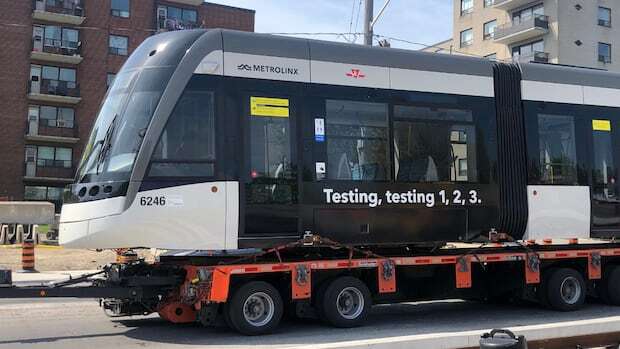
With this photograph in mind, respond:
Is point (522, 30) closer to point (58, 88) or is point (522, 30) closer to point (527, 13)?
point (527, 13)

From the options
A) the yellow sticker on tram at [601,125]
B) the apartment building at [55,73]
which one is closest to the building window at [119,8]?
the apartment building at [55,73]

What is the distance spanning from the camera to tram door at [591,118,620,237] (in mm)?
11172

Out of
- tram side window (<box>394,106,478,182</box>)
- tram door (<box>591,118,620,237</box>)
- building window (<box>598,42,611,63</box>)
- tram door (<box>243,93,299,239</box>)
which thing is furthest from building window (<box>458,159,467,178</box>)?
building window (<box>598,42,611,63</box>)

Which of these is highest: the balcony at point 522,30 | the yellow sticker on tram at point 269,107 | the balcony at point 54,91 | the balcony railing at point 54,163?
the balcony at point 522,30

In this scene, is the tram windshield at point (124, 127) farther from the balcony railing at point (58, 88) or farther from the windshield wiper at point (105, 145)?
the balcony railing at point (58, 88)

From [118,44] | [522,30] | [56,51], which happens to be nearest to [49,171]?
[56,51]

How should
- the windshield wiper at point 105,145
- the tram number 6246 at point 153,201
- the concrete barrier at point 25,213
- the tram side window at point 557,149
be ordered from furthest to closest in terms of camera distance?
the concrete barrier at point 25,213 → the tram side window at point 557,149 → the windshield wiper at point 105,145 → the tram number 6246 at point 153,201

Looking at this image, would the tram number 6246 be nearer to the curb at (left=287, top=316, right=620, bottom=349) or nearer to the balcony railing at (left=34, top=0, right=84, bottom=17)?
the curb at (left=287, top=316, right=620, bottom=349)

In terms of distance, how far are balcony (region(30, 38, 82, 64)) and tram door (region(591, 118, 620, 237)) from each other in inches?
1717

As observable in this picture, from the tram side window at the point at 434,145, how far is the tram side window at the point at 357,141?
24cm

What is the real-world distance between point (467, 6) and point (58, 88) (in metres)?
35.4

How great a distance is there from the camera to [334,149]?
30.5 feet

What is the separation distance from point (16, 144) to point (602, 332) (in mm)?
46252

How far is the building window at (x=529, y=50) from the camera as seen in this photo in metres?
52.5
